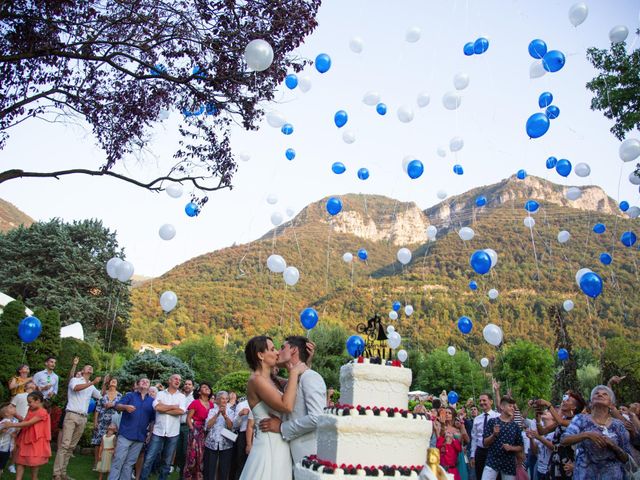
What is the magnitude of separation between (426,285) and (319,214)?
3120cm

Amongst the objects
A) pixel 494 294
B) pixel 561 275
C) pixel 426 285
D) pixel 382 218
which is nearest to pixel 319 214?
pixel 382 218

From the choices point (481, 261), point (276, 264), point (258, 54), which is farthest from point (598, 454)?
point (276, 264)

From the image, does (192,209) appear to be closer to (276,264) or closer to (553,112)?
(276,264)

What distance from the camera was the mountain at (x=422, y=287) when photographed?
51.3m

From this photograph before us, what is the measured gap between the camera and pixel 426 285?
64.3 metres

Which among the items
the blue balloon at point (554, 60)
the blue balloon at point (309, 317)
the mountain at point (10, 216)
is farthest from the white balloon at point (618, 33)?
the mountain at point (10, 216)

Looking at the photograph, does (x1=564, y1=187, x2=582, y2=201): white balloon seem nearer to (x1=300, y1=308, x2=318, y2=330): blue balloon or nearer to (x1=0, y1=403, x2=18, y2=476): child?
(x1=300, y1=308, x2=318, y2=330): blue balloon

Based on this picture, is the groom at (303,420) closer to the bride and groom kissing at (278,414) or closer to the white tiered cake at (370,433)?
the bride and groom kissing at (278,414)

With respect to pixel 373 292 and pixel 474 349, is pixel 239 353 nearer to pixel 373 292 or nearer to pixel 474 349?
pixel 474 349

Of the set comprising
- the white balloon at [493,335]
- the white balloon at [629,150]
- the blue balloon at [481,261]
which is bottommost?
the white balloon at [493,335]

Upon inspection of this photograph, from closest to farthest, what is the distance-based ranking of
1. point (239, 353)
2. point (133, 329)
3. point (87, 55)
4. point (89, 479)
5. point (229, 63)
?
point (87, 55) < point (229, 63) < point (89, 479) < point (239, 353) < point (133, 329)

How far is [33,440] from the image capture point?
266 inches

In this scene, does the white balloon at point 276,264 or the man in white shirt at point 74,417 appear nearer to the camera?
the man in white shirt at point 74,417

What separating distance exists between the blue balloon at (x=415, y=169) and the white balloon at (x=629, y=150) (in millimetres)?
3425
